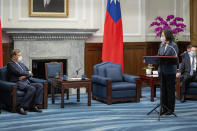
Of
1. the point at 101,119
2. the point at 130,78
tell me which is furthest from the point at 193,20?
the point at 101,119

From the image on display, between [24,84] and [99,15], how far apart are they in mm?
3565

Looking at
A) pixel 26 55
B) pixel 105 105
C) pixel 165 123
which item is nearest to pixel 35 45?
pixel 26 55

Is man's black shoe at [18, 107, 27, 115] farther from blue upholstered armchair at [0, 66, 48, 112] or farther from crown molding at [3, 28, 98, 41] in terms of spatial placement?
crown molding at [3, 28, 98, 41]

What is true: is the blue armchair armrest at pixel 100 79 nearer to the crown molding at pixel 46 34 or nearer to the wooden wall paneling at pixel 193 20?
the crown molding at pixel 46 34

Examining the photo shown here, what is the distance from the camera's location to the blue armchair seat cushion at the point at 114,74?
8.23 meters

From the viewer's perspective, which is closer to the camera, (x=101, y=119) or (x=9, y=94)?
(x=101, y=119)

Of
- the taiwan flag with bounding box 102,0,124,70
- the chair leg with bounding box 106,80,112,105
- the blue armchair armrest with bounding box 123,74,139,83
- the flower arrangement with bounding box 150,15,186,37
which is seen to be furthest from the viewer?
the flower arrangement with bounding box 150,15,186,37

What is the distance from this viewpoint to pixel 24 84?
6.93 m

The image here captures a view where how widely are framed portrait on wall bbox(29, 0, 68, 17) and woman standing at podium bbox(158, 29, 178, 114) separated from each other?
3.64 m

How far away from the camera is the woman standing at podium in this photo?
20.5ft

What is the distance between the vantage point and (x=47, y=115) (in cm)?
666

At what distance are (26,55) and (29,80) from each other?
1612 millimetres

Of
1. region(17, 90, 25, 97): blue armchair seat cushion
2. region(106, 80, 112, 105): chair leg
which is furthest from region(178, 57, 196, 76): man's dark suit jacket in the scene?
region(17, 90, 25, 97): blue armchair seat cushion

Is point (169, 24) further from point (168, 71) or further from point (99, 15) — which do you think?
point (168, 71)
